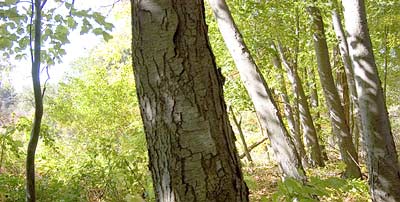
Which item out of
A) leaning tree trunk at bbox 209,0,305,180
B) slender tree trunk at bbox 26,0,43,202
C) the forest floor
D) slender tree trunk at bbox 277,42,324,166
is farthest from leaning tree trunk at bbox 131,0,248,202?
slender tree trunk at bbox 277,42,324,166

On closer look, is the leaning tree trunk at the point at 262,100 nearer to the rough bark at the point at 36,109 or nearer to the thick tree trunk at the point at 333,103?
the rough bark at the point at 36,109

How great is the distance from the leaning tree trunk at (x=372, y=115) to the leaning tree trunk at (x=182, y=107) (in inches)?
127

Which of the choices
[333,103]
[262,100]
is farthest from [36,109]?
[333,103]

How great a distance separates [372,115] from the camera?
418cm

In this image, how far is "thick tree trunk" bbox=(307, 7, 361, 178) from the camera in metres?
8.22

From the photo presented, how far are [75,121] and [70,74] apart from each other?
106 inches

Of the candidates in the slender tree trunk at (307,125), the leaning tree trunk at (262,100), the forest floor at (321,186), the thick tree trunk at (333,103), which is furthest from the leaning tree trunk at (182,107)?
the slender tree trunk at (307,125)

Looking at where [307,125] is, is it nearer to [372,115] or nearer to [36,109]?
[372,115]

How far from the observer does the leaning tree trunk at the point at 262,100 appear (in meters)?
4.46

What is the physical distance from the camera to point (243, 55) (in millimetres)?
4914

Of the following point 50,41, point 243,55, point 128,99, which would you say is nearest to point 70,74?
point 128,99

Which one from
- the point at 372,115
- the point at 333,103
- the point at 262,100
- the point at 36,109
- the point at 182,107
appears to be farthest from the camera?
the point at 333,103

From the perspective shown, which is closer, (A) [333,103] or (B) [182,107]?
(B) [182,107]

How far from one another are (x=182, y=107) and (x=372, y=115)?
3378mm
